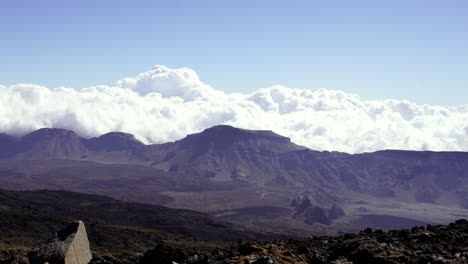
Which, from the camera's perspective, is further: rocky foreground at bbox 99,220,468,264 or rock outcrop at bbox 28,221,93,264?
rock outcrop at bbox 28,221,93,264

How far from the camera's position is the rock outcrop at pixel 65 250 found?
2128 cm

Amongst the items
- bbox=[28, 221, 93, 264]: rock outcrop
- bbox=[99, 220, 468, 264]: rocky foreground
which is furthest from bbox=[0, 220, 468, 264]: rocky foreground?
bbox=[28, 221, 93, 264]: rock outcrop

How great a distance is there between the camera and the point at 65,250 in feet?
70.5

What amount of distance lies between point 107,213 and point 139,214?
13.1 meters

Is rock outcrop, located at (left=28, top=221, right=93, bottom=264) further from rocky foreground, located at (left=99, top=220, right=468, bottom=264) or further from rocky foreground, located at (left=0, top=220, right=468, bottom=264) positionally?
rocky foreground, located at (left=99, top=220, right=468, bottom=264)

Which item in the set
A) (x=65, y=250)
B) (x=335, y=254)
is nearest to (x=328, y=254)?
(x=335, y=254)

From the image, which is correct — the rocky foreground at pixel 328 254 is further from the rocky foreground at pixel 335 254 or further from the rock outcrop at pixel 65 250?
the rock outcrop at pixel 65 250

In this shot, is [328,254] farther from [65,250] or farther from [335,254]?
[65,250]

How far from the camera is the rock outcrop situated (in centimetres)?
2128

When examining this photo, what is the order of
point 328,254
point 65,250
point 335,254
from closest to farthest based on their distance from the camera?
point 335,254 → point 328,254 → point 65,250

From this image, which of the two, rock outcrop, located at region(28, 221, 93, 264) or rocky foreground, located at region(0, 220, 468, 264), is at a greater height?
rocky foreground, located at region(0, 220, 468, 264)

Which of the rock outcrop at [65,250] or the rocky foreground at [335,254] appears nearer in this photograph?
the rocky foreground at [335,254]

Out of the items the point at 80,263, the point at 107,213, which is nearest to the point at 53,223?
the point at 80,263

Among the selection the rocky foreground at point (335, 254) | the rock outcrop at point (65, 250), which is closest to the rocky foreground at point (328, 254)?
the rocky foreground at point (335, 254)
